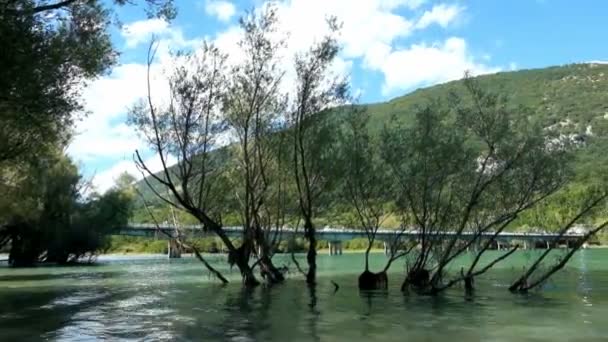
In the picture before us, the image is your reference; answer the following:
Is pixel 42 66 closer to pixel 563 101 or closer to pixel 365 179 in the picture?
pixel 365 179

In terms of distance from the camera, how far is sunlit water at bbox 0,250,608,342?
808 inches

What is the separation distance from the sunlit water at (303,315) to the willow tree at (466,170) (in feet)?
8.73

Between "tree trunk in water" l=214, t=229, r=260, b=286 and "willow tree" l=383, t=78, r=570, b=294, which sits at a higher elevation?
"willow tree" l=383, t=78, r=570, b=294

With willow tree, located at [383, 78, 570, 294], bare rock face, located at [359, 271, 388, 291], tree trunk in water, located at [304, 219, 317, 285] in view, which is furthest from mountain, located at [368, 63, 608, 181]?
bare rock face, located at [359, 271, 388, 291]

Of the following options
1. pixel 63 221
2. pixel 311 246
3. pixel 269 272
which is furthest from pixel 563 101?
pixel 311 246

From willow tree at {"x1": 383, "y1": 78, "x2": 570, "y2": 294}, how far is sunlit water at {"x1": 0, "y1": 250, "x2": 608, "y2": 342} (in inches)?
105

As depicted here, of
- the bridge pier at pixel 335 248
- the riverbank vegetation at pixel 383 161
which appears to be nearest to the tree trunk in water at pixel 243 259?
the riverbank vegetation at pixel 383 161

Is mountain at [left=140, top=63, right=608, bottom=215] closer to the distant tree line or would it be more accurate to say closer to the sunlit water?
the sunlit water

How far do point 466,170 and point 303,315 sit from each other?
47.2 feet

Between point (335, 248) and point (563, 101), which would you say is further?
point (335, 248)

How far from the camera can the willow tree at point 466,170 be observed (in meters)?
33.6

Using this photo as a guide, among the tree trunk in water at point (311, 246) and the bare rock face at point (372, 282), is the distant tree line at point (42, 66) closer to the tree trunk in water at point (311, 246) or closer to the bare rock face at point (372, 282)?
the tree trunk in water at point (311, 246)

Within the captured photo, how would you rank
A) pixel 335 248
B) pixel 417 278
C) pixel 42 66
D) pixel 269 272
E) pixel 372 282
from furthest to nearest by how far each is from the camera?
1. pixel 335 248
2. pixel 269 272
3. pixel 372 282
4. pixel 417 278
5. pixel 42 66

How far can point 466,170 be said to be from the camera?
36000 mm
